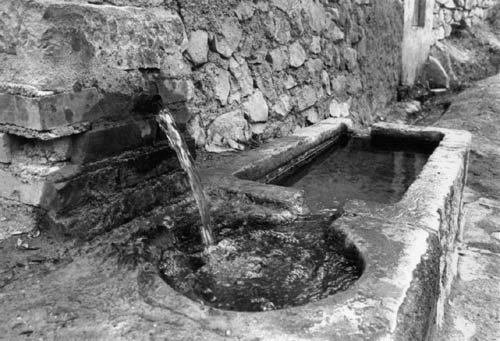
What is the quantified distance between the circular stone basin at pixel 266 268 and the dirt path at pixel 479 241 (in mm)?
722

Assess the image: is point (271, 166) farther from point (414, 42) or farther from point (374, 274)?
Answer: point (414, 42)

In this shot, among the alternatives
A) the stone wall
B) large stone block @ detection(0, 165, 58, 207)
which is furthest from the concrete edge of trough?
the stone wall

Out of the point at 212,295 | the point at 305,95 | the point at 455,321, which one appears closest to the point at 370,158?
the point at 305,95

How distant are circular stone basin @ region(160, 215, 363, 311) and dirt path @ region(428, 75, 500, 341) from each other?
0.72m

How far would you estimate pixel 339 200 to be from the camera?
7.23 ft

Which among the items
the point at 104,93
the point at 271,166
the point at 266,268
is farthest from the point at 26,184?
the point at 271,166

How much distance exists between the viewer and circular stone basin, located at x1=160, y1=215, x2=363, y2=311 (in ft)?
4.57

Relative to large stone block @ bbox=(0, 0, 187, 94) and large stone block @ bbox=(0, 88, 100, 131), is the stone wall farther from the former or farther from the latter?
large stone block @ bbox=(0, 88, 100, 131)

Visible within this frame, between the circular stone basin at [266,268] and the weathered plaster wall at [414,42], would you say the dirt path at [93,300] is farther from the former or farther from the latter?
the weathered plaster wall at [414,42]

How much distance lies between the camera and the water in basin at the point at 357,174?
8.07 feet

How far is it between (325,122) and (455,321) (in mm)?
1875

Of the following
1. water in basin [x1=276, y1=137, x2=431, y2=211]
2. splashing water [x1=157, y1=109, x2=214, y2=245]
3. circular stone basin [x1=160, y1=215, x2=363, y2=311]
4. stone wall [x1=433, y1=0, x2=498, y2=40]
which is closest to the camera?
circular stone basin [x1=160, y1=215, x2=363, y2=311]

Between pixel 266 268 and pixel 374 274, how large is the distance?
15.4 inches

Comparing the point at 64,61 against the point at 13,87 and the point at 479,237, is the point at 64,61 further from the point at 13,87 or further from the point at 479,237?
the point at 479,237
